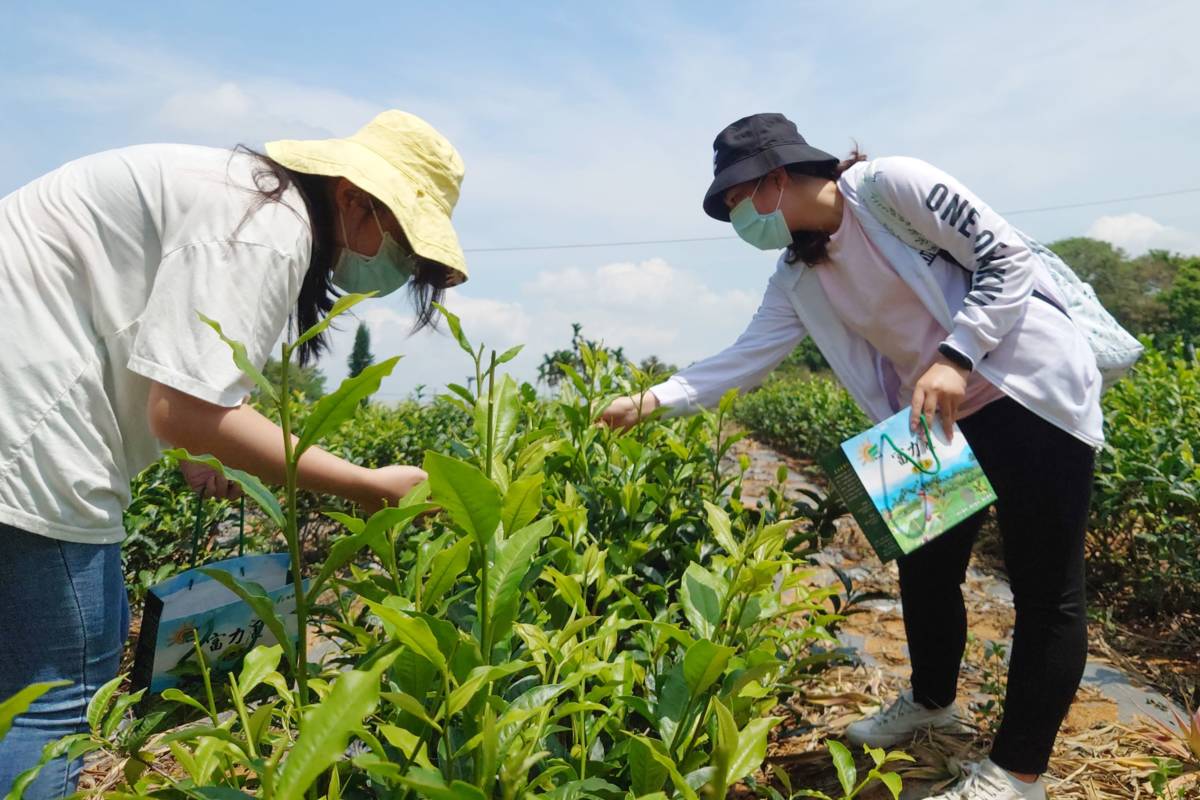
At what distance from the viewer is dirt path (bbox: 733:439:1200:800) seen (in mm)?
2229

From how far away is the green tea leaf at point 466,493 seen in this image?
0.73 metres

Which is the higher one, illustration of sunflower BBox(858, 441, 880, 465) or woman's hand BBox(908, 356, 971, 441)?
woman's hand BBox(908, 356, 971, 441)

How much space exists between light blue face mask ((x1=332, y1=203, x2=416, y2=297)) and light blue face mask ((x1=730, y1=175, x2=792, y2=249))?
97 centimetres

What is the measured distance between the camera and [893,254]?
2035 mm

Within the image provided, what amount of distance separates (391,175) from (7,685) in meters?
1.12

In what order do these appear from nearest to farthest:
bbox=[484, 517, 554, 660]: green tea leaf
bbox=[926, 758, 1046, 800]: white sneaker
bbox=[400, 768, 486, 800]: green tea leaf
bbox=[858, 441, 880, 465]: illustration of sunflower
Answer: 1. bbox=[400, 768, 486, 800]: green tea leaf
2. bbox=[484, 517, 554, 660]: green tea leaf
3. bbox=[858, 441, 880, 465]: illustration of sunflower
4. bbox=[926, 758, 1046, 800]: white sneaker

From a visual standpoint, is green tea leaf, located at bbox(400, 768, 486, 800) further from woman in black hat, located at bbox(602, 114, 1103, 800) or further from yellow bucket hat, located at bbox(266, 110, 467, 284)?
Result: woman in black hat, located at bbox(602, 114, 1103, 800)

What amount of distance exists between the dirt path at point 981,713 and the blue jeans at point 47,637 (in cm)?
150

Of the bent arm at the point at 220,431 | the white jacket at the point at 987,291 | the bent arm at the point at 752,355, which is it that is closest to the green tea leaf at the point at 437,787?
the bent arm at the point at 220,431

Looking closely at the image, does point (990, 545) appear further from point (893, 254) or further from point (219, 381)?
point (219, 381)

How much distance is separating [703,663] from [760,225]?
1644 mm

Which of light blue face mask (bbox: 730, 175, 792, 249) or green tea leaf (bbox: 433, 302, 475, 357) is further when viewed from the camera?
light blue face mask (bbox: 730, 175, 792, 249)

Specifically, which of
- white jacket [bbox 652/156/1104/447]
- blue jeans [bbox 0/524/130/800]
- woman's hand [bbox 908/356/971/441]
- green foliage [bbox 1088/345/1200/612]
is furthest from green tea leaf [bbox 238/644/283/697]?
green foliage [bbox 1088/345/1200/612]

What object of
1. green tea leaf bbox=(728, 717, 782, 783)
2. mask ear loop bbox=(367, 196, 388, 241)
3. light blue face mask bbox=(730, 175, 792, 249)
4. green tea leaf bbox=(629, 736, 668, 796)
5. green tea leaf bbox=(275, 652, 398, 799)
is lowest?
green tea leaf bbox=(629, 736, 668, 796)
